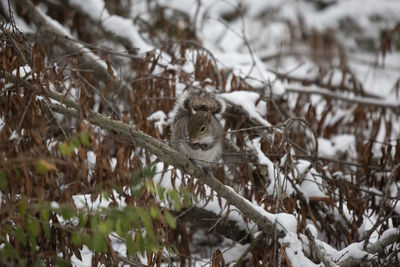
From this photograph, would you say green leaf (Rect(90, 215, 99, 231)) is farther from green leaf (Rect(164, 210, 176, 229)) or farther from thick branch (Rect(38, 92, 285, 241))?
thick branch (Rect(38, 92, 285, 241))

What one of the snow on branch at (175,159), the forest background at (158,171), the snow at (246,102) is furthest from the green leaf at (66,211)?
the snow at (246,102)

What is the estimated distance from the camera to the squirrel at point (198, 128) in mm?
3135

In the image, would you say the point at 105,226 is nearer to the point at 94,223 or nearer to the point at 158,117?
the point at 94,223

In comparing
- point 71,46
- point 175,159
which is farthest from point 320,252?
point 71,46

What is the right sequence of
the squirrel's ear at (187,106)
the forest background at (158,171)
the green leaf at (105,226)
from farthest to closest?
1. the squirrel's ear at (187,106)
2. the forest background at (158,171)
3. the green leaf at (105,226)

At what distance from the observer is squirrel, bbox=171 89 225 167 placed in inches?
123

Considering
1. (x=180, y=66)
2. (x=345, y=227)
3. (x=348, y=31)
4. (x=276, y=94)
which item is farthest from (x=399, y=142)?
(x=348, y=31)

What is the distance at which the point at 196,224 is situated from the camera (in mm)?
3645

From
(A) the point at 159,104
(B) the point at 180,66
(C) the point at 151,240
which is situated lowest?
(C) the point at 151,240

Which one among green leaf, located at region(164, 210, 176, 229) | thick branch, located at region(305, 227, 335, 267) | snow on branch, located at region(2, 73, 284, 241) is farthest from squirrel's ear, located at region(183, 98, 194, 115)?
green leaf, located at region(164, 210, 176, 229)

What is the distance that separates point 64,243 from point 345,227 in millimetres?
2141

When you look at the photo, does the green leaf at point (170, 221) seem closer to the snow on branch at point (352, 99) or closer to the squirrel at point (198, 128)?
the squirrel at point (198, 128)

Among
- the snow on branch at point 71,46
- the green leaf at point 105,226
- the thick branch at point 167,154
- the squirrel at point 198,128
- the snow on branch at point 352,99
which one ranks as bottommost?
the green leaf at point 105,226

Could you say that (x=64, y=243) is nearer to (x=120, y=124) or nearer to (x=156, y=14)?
(x=120, y=124)
